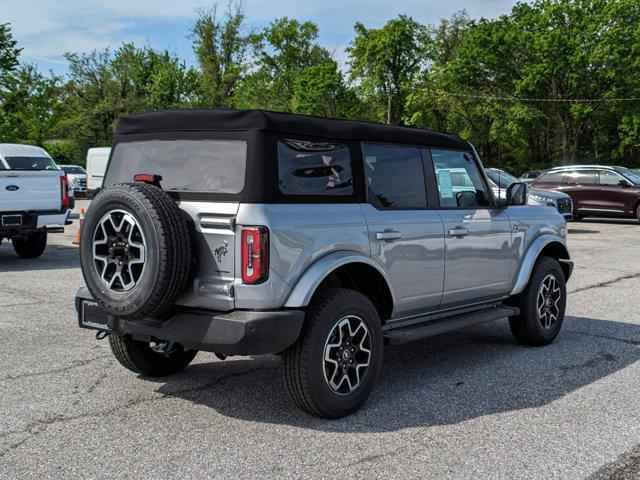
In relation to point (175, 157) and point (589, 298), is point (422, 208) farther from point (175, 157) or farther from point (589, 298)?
point (589, 298)

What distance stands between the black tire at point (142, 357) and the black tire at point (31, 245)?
8095mm

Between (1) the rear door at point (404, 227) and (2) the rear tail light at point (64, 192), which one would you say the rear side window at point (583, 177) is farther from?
(1) the rear door at point (404, 227)

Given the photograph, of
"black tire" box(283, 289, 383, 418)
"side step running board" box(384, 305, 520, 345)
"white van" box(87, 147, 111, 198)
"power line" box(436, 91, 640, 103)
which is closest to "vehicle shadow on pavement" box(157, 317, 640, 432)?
"black tire" box(283, 289, 383, 418)

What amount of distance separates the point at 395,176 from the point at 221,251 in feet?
5.30

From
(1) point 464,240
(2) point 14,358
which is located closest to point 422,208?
(1) point 464,240

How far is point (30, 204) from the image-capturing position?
11.9m

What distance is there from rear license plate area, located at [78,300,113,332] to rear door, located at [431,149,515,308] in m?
2.49

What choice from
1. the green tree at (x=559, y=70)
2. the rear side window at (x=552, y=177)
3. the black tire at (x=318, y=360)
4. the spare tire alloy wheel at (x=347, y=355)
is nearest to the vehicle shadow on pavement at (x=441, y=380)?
the black tire at (x=318, y=360)

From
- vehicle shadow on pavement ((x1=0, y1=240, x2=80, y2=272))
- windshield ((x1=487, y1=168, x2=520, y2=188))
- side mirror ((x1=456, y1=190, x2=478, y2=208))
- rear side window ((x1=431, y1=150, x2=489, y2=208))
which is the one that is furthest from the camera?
windshield ((x1=487, y1=168, x2=520, y2=188))

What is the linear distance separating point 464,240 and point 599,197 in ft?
58.9

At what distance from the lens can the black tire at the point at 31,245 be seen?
12.6 meters

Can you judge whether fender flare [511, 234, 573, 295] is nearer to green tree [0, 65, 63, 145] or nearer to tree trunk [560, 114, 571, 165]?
green tree [0, 65, 63, 145]

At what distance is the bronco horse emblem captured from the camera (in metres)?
4.23

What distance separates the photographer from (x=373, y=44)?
59375 mm
